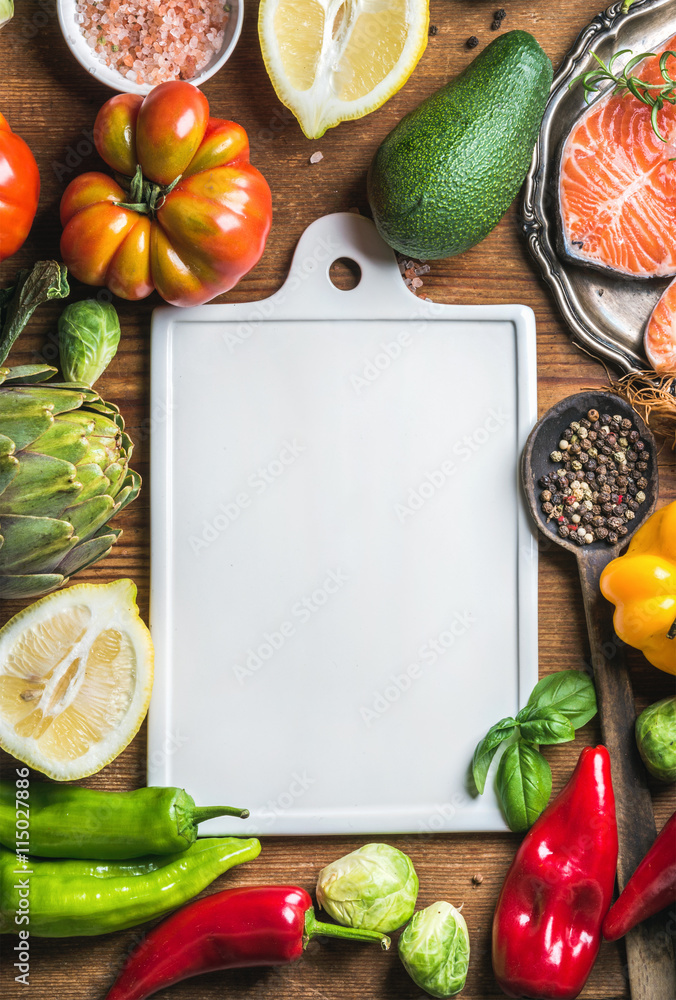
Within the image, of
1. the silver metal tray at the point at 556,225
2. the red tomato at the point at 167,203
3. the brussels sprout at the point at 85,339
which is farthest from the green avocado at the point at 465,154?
the brussels sprout at the point at 85,339

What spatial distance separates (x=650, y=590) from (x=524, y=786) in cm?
36

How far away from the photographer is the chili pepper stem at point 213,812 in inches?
40.8

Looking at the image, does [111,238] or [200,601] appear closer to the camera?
[111,238]

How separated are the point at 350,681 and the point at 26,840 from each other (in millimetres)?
537

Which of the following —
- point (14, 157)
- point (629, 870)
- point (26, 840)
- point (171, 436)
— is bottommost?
point (26, 840)

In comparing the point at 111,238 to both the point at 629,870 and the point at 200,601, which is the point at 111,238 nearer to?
the point at 200,601

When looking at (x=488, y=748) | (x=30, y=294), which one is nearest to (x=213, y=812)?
(x=488, y=748)

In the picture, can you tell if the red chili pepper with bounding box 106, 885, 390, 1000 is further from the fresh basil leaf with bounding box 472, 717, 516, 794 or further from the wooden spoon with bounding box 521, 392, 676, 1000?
the wooden spoon with bounding box 521, 392, 676, 1000

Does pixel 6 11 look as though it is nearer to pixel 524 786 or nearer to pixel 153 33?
pixel 153 33

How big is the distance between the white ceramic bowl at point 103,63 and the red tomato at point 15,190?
0.49ft

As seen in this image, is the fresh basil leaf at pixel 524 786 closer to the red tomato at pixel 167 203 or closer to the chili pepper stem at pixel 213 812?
the chili pepper stem at pixel 213 812

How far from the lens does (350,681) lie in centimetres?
113

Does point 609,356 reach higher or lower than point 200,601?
higher

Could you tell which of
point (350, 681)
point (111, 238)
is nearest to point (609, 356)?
point (350, 681)
